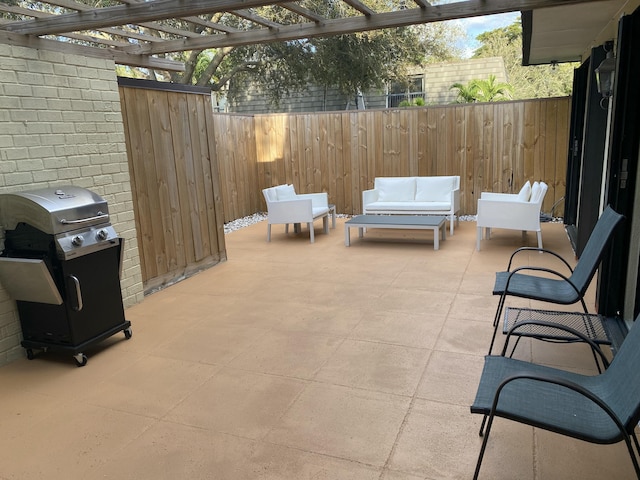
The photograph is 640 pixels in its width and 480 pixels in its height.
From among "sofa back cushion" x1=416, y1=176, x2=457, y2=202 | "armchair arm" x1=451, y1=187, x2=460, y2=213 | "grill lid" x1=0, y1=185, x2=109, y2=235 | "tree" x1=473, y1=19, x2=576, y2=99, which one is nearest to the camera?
"grill lid" x1=0, y1=185, x2=109, y2=235

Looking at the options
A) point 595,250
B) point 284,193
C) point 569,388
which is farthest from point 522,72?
point 569,388

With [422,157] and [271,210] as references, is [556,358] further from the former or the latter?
[422,157]

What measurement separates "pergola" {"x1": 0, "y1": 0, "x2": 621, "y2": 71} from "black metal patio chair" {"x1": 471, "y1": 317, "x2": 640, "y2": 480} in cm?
269

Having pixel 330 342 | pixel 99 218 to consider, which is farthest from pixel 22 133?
pixel 330 342

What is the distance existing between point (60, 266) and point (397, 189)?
19.0 ft

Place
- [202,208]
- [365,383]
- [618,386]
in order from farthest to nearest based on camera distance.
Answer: [202,208] → [365,383] → [618,386]

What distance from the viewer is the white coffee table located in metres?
6.27

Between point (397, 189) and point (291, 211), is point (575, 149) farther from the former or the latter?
point (291, 211)

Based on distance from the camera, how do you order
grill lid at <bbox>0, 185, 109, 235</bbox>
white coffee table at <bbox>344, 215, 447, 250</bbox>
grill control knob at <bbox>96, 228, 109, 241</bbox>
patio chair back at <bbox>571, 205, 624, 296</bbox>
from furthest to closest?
white coffee table at <bbox>344, 215, 447, 250</bbox>, grill control knob at <bbox>96, 228, 109, 241</bbox>, grill lid at <bbox>0, 185, 109, 235</bbox>, patio chair back at <bbox>571, 205, 624, 296</bbox>

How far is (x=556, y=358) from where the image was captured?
10.2 ft

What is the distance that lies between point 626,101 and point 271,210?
4.87 metres


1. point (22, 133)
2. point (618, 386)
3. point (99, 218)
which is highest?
point (22, 133)

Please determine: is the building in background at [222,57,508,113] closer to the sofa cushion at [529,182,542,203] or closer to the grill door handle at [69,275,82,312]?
the sofa cushion at [529,182,542,203]

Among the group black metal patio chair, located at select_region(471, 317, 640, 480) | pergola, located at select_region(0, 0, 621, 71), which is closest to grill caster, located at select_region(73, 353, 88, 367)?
pergola, located at select_region(0, 0, 621, 71)
